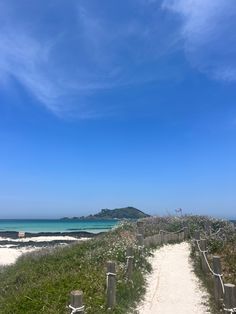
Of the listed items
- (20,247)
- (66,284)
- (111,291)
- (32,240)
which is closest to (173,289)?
(111,291)

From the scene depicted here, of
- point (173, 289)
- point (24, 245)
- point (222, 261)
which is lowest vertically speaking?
point (173, 289)

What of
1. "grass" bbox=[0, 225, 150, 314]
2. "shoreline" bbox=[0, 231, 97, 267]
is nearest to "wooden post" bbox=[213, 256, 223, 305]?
"grass" bbox=[0, 225, 150, 314]

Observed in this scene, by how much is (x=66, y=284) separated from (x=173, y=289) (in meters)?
3.76

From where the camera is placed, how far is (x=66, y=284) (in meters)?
11.9

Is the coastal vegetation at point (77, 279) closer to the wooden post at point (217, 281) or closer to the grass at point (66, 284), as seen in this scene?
the grass at point (66, 284)

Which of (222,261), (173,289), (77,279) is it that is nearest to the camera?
(77,279)

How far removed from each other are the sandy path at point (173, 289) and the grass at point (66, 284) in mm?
441

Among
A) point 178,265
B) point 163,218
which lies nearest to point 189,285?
point 178,265

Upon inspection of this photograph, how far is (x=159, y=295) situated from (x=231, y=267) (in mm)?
3289

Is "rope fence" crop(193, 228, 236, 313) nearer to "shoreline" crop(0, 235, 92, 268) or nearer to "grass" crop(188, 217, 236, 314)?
"grass" crop(188, 217, 236, 314)

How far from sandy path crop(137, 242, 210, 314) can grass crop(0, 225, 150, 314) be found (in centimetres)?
44

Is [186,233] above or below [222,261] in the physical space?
above

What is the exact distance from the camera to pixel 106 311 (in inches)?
399

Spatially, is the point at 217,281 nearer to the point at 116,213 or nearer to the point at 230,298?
the point at 230,298
